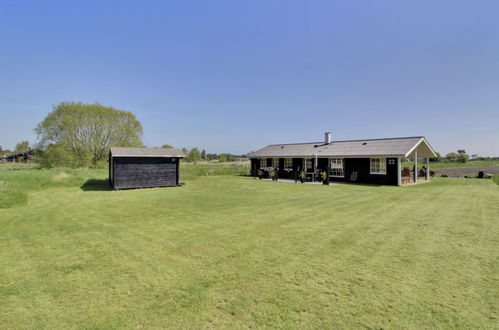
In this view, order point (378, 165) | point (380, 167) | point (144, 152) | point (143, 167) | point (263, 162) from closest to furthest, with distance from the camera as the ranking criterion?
1. point (143, 167)
2. point (144, 152)
3. point (380, 167)
4. point (378, 165)
5. point (263, 162)

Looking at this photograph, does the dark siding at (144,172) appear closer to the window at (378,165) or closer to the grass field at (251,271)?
the grass field at (251,271)

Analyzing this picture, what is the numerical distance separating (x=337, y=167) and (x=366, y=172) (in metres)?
2.33

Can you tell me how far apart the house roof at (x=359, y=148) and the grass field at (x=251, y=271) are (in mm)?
11053

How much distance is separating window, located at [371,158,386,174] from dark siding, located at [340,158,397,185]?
8.6 inches

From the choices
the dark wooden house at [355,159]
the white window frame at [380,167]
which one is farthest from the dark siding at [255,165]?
the white window frame at [380,167]

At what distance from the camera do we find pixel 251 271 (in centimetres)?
412

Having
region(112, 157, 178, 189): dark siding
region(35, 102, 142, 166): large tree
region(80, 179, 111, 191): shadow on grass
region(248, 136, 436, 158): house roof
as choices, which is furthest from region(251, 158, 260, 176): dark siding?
region(35, 102, 142, 166): large tree

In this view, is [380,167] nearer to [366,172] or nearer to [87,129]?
[366,172]

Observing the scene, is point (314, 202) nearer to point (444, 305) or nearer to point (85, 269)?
point (444, 305)

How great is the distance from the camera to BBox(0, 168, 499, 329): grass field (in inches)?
116

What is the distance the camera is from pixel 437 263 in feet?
14.4

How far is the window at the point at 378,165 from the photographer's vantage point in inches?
733

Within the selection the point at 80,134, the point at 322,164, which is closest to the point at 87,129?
the point at 80,134

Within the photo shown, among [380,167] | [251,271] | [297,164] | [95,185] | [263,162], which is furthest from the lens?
[263,162]
